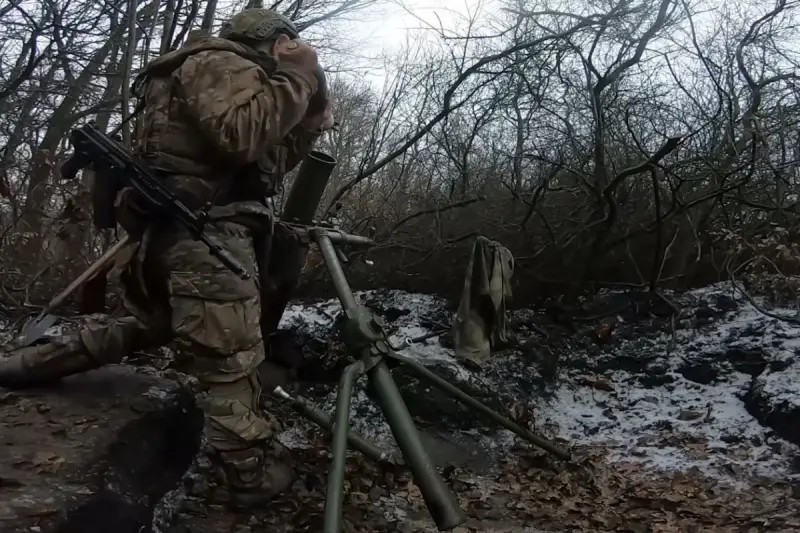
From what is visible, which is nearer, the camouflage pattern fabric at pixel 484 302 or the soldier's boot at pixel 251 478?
the soldier's boot at pixel 251 478

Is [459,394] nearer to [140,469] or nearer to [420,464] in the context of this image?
[420,464]

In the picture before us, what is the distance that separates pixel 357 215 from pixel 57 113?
3.96 meters

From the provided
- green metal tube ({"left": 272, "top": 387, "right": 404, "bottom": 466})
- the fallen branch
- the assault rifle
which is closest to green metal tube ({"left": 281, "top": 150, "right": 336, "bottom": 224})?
the assault rifle

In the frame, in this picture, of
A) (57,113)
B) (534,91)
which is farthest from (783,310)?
(57,113)

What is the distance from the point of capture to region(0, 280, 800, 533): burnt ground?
2.90 meters

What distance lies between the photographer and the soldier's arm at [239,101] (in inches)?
110

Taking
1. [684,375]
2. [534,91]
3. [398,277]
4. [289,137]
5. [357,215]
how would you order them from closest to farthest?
1. [289,137]
2. [684,375]
3. [534,91]
4. [398,277]
5. [357,215]

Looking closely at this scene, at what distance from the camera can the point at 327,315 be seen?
241 inches

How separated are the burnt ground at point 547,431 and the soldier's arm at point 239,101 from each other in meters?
1.38

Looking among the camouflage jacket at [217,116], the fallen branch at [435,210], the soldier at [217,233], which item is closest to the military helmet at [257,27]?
the soldier at [217,233]

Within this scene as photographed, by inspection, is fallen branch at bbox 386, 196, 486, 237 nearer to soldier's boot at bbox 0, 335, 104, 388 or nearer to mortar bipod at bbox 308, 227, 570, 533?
mortar bipod at bbox 308, 227, 570, 533

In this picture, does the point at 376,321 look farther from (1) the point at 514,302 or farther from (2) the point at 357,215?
(2) the point at 357,215

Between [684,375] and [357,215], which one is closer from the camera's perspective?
[684,375]

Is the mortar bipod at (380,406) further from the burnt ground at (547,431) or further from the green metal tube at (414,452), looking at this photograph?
the burnt ground at (547,431)
